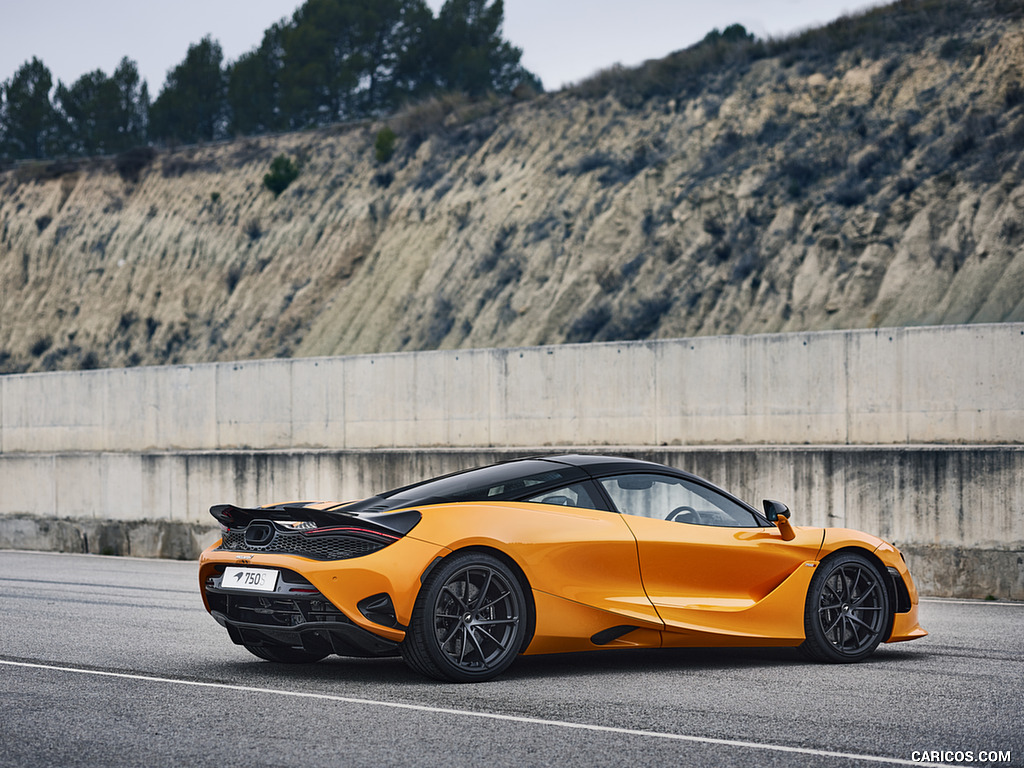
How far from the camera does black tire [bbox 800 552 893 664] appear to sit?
25.0 ft

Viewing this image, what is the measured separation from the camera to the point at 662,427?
15.6 m

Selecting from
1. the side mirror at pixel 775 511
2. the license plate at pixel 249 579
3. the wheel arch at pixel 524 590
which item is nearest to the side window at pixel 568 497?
the wheel arch at pixel 524 590

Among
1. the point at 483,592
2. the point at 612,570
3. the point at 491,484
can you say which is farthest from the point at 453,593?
the point at 612,570

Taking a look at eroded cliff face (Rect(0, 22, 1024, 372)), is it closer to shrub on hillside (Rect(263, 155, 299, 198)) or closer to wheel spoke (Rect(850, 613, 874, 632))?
shrub on hillside (Rect(263, 155, 299, 198))

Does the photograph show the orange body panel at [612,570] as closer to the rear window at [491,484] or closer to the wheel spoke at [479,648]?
the rear window at [491,484]

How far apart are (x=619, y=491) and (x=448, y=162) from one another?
111ft

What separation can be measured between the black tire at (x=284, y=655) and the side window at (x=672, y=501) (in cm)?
212

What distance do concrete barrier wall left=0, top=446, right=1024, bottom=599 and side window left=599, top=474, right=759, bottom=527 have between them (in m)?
5.97

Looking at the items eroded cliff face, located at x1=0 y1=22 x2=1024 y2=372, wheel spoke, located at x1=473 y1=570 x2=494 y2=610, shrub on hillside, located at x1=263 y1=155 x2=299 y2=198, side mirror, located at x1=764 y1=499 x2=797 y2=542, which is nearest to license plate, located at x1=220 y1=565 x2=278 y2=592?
wheel spoke, located at x1=473 y1=570 x2=494 y2=610

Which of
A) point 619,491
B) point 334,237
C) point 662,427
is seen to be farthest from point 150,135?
point 619,491

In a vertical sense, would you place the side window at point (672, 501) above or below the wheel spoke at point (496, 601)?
above

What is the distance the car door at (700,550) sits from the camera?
718 centimetres

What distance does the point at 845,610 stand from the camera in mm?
7773

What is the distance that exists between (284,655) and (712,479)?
7724 mm
